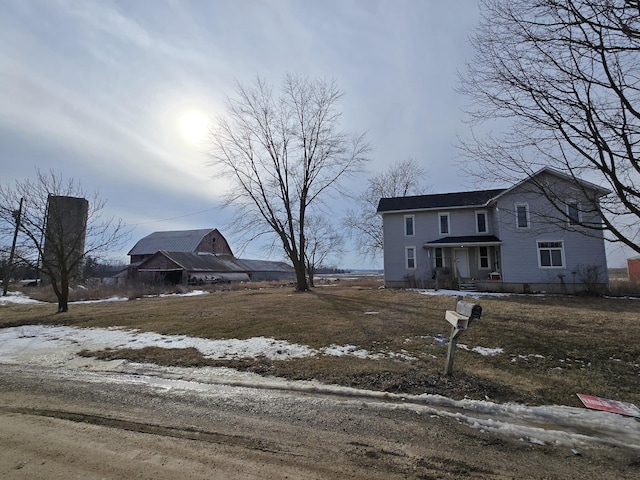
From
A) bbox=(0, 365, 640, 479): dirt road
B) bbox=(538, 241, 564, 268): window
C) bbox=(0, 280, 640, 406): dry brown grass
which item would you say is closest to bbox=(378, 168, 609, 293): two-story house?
bbox=(538, 241, 564, 268): window

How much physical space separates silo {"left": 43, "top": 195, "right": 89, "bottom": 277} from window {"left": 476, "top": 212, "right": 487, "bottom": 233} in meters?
23.1

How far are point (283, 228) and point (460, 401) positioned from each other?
2270 centimetres

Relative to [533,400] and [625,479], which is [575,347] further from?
[625,479]

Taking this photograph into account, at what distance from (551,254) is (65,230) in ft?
86.1

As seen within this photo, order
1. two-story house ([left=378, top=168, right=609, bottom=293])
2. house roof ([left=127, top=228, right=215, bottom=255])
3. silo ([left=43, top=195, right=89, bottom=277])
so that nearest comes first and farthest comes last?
1. silo ([left=43, top=195, right=89, bottom=277])
2. two-story house ([left=378, top=168, right=609, bottom=293])
3. house roof ([left=127, top=228, right=215, bottom=255])

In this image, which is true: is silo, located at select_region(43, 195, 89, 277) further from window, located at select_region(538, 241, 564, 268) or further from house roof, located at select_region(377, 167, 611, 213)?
window, located at select_region(538, 241, 564, 268)

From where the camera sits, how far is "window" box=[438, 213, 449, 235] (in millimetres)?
23984

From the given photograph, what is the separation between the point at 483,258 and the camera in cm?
2288

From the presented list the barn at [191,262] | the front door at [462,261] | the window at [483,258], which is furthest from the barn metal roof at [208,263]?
the window at [483,258]

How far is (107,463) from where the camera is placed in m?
2.87

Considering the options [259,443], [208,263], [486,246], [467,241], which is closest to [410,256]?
[467,241]

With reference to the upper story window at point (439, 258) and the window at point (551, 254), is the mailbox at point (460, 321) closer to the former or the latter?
the window at point (551, 254)

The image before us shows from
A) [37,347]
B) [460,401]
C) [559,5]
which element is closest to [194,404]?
[460,401]

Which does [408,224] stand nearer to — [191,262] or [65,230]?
[65,230]
